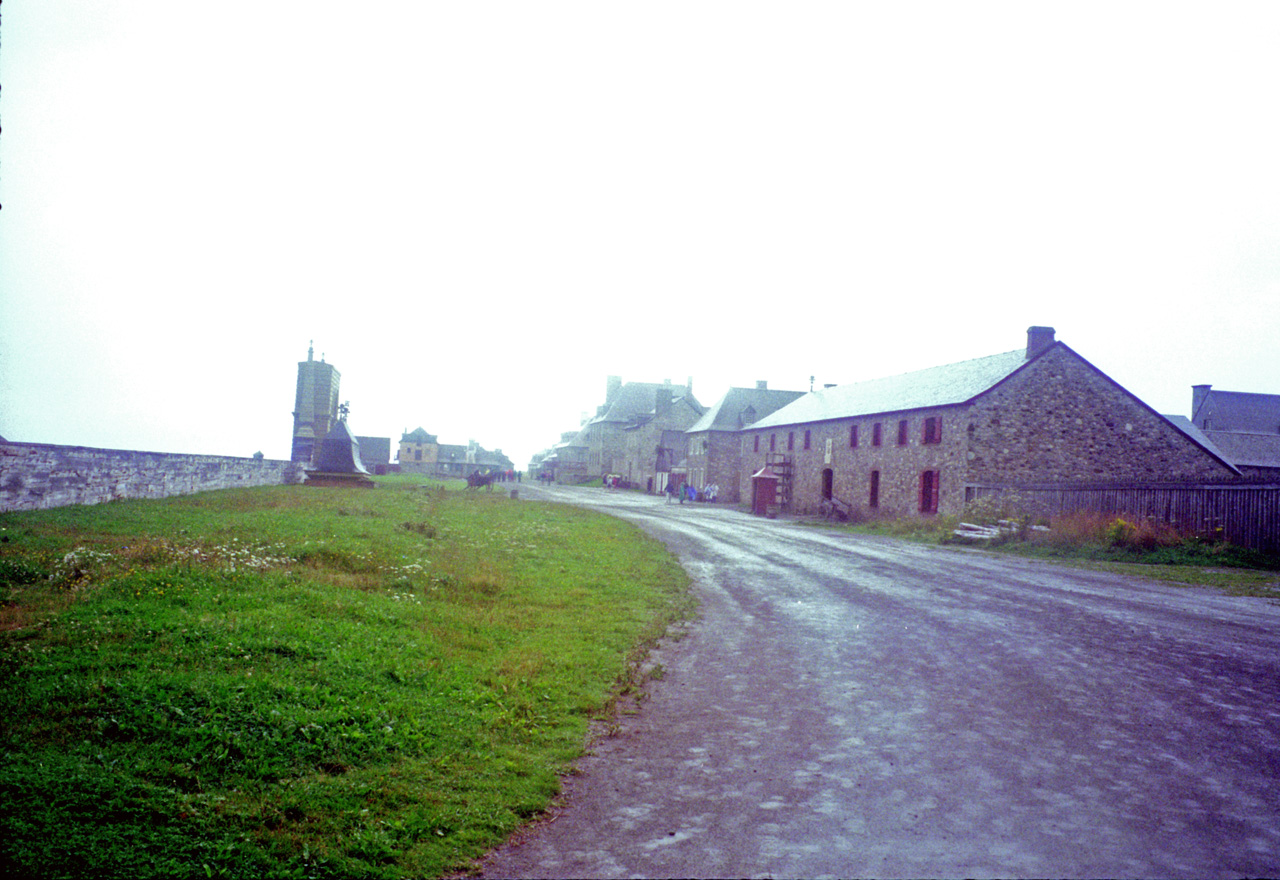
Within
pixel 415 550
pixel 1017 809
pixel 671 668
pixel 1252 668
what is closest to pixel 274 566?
pixel 415 550

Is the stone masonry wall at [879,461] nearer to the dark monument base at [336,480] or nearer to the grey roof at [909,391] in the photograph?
the grey roof at [909,391]

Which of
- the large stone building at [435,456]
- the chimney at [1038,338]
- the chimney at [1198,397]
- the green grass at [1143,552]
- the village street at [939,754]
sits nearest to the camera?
the village street at [939,754]

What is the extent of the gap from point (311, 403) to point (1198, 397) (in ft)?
221

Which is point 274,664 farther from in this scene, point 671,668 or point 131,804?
point 671,668

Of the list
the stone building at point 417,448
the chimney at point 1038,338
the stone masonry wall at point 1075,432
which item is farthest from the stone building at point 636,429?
the stone masonry wall at point 1075,432

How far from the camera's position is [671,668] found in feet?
26.2

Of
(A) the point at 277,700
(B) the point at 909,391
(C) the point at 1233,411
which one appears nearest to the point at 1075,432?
(B) the point at 909,391

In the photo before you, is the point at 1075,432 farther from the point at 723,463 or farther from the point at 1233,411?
the point at 1233,411

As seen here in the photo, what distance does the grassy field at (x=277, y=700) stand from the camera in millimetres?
3816

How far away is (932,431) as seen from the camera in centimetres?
3266

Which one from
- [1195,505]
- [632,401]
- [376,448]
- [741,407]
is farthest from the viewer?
[376,448]

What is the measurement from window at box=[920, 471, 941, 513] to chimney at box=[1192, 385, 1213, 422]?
42186mm

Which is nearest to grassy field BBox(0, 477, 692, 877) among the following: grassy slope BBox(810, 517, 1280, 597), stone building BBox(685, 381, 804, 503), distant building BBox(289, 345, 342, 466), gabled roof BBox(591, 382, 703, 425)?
grassy slope BBox(810, 517, 1280, 597)

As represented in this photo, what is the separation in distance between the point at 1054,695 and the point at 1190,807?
2.39m
